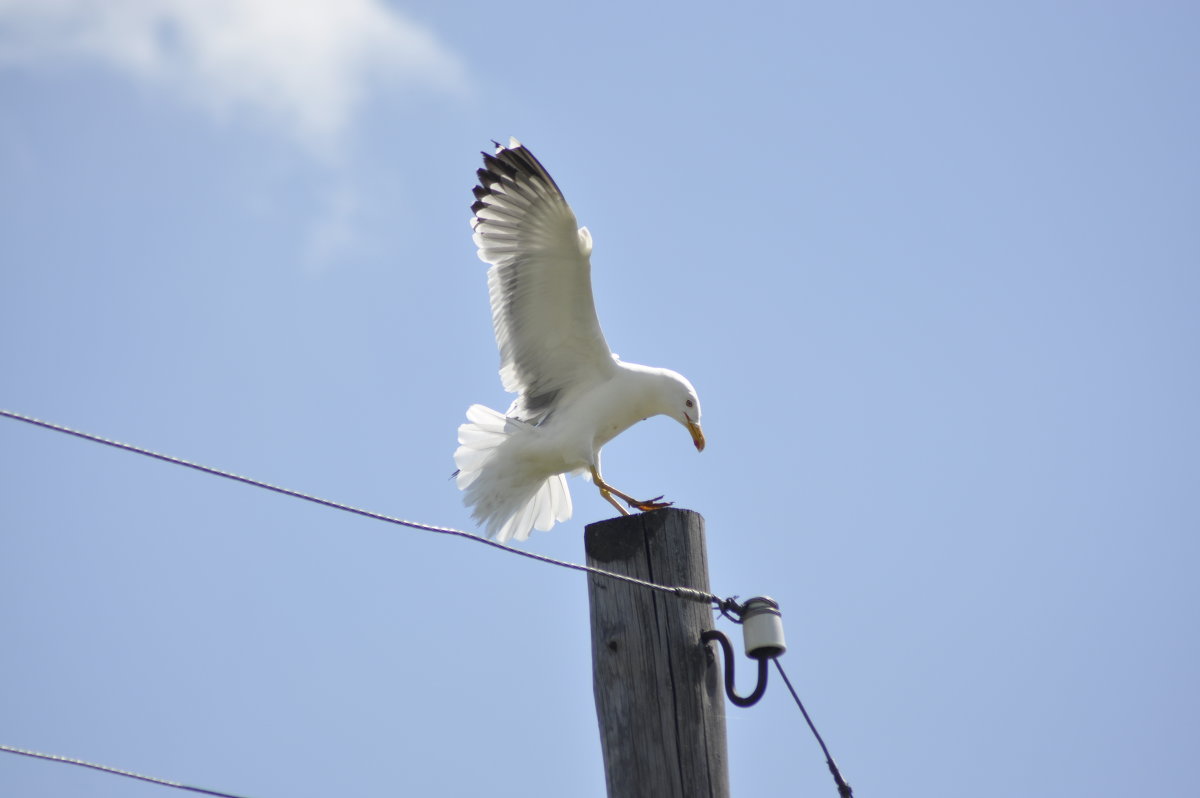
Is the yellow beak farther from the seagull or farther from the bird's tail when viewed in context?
the bird's tail

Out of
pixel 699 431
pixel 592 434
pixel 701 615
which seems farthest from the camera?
pixel 699 431

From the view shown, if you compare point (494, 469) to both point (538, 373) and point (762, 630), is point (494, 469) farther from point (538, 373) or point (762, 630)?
point (762, 630)

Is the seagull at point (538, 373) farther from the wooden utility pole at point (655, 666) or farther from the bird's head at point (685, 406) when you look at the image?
the wooden utility pole at point (655, 666)

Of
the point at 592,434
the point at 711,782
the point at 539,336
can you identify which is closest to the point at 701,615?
the point at 711,782

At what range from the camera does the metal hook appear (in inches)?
137

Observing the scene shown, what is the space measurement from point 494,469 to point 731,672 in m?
3.43

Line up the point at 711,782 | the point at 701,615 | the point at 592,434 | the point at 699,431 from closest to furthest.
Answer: the point at 711,782, the point at 701,615, the point at 592,434, the point at 699,431

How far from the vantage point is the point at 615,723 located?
11.0ft

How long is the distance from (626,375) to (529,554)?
11.4 feet

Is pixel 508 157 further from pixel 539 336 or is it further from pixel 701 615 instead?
pixel 701 615

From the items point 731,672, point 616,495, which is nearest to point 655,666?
point 731,672

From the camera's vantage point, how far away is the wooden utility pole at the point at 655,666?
3.27 meters

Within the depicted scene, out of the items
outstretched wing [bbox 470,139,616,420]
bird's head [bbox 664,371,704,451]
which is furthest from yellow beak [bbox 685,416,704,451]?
outstretched wing [bbox 470,139,616,420]

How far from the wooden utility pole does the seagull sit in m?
3.07
